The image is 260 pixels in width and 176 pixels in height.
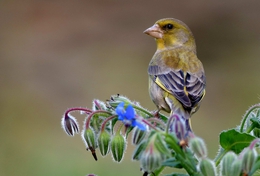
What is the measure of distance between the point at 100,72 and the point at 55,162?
4.98 meters

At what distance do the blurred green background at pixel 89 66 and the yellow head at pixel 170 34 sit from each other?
3.36 metres

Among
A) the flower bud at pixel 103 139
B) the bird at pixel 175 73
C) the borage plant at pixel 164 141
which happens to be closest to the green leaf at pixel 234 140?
the borage plant at pixel 164 141

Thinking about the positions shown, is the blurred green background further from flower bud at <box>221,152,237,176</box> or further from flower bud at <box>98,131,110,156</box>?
flower bud at <box>221,152,237,176</box>

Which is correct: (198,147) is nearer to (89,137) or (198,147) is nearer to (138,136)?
(138,136)

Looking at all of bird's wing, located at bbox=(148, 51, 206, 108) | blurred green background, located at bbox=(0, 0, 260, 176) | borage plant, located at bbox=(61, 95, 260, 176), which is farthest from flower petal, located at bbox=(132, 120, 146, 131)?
blurred green background, located at bbox=(0, 0, 260, 176)

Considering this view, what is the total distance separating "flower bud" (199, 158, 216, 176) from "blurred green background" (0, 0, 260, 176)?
6.38 meters

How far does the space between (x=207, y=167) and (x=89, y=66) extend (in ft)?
40.2

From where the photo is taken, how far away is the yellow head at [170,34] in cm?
568

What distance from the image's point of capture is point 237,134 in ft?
8.88

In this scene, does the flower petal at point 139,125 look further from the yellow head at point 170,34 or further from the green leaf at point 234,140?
the yellow head at point 170,34

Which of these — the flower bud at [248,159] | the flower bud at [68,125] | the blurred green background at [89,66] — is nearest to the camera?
the flower bud at [248,159]

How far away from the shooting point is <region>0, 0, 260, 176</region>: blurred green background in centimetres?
991

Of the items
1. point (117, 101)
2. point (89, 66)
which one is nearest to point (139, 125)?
point (117, 101)

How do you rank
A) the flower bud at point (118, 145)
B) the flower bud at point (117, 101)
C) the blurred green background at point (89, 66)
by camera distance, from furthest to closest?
the blurred green background at point (89, 66) → the flower bud at point (117, 101) → the flower bud at point (118, 145)
